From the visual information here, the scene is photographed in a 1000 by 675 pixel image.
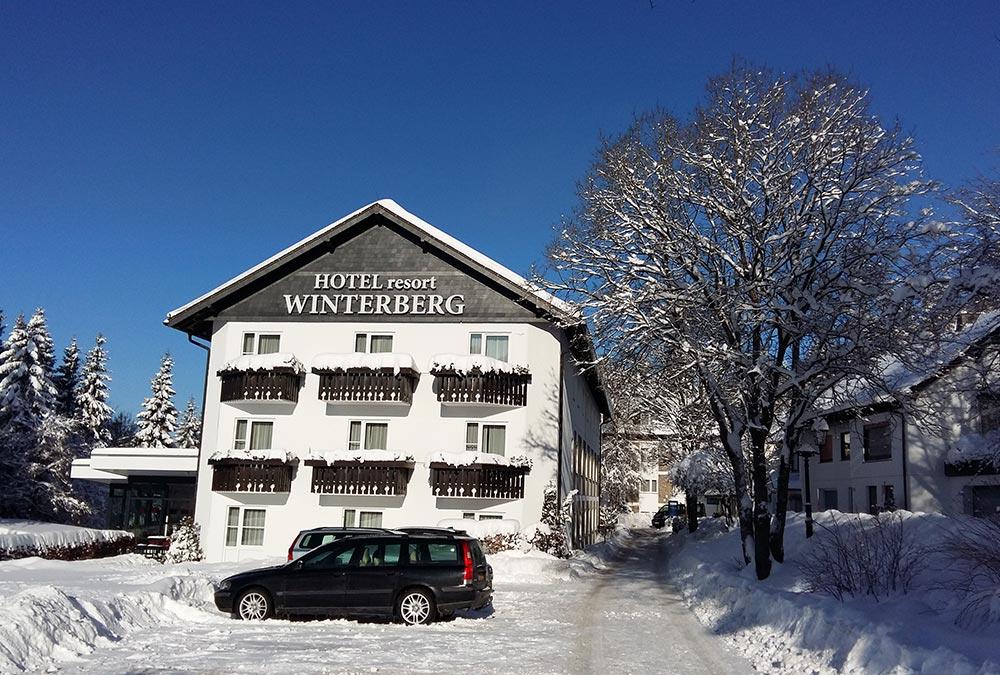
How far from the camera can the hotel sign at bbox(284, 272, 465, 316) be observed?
1305 inches

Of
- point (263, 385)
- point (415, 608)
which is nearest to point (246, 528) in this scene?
point (263, 385)

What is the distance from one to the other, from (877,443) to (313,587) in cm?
3268

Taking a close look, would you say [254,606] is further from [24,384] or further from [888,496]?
[24,384]

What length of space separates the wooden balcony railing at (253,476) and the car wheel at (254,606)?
16.4m

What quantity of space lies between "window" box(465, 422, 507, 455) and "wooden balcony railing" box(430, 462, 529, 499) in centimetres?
137

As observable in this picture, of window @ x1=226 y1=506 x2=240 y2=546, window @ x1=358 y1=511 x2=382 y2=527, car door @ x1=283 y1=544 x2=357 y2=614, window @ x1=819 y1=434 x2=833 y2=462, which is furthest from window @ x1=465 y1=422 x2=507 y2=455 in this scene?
window @ x1=819 y1=434 x2=833 y2=462

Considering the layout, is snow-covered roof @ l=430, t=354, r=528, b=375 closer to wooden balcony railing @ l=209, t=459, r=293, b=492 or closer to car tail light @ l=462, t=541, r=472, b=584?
wooden balcony railing @ l=209, t=459, r=293, b=492

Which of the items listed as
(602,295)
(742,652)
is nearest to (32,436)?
A: (602,295)

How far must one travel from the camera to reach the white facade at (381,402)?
104 ft

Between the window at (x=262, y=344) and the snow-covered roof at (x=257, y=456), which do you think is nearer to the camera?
the snow-covered roof at (x=257, y=456)

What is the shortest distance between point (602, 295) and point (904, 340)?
7.69 meters

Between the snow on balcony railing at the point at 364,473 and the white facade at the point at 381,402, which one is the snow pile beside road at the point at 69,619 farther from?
the white facade at the point at 381,402

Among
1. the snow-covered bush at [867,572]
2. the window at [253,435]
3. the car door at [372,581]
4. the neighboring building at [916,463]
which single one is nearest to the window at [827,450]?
the neighboring building at [916,463]

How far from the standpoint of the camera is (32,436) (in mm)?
49250
